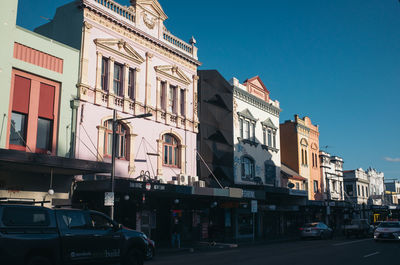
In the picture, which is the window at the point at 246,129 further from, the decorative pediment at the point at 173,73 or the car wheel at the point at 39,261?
the car wheel at the point at 39,261

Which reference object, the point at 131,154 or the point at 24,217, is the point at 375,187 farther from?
the point at 24,217

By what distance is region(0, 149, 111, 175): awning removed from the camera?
610 inches

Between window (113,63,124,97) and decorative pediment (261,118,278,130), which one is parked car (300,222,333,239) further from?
window (113,63,124,97)

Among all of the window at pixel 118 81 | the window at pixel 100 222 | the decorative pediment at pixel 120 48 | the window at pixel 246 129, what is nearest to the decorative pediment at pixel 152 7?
the decorative pediment at pixel 120 48

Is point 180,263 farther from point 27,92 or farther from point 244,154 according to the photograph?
point 244,154

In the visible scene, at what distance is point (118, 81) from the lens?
954 inches

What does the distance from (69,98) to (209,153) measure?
12860 mm

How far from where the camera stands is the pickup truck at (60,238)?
8.88 meters

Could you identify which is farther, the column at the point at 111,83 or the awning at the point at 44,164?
the column at the point at 111,83

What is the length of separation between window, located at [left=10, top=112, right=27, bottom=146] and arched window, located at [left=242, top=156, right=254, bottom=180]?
2018 centimetres

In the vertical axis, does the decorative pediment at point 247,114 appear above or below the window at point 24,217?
A: above

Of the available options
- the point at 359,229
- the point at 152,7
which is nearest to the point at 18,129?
the point at 152,7

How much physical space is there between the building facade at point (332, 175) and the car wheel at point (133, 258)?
4076cm

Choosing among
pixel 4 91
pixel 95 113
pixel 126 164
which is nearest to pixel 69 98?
pixel 95 113
